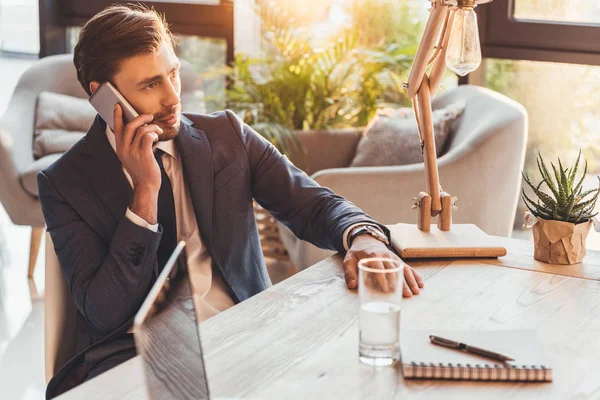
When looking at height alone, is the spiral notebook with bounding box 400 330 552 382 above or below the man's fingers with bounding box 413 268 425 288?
above

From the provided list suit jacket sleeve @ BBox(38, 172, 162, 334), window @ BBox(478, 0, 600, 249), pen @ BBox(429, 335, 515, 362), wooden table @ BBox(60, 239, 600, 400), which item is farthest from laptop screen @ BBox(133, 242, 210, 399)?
window @ BBox(478, 0, 600, 249)

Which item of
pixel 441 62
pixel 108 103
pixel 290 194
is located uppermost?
pixel 441 62

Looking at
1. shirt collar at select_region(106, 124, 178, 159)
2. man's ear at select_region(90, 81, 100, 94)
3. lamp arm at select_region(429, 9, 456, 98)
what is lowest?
shirt collar at select_region(106, 124, 178, 159)

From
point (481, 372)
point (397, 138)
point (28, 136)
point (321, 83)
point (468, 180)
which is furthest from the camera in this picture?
point (28, 136)

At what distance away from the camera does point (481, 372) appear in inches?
45.8

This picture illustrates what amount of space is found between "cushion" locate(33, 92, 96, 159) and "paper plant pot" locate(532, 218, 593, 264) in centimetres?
267

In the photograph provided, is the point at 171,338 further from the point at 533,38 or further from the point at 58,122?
the point at 58,122

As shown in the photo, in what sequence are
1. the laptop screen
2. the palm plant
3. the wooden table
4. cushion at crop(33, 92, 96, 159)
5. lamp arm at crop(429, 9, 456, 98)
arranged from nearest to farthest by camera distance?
the laptop screen < the wooden table < lamp arm at crop(429, 9, 456, 98) < the palm plant < cushion at crop(33, 92, 96, 159)

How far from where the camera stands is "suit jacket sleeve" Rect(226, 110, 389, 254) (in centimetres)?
189

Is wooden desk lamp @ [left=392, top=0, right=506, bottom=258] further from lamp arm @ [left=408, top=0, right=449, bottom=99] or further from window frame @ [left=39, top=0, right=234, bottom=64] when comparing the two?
window frame @ [left=39, top=0, right=234, bottom=64]

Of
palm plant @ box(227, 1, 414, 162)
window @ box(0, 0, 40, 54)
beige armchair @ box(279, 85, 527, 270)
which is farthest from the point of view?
window @ box(0, 0, 40, 54)

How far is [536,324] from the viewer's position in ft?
4.54

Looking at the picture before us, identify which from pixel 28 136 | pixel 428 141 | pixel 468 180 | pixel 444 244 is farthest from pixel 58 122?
pixel 444 244

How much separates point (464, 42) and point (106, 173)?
0.81 meters
